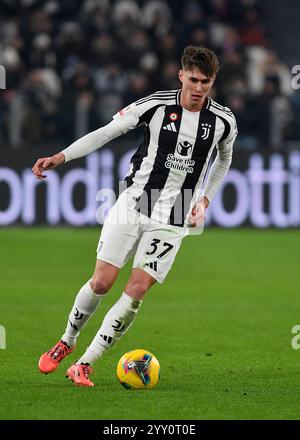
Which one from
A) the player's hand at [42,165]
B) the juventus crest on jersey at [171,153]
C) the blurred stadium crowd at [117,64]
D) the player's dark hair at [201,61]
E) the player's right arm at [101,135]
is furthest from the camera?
the blurred stadium crowd at [117,64]

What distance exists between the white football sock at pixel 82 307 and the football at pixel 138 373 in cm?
44

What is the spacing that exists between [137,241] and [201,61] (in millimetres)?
1291

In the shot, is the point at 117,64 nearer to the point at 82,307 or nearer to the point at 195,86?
the point at 195,86

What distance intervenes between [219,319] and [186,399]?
4048mm

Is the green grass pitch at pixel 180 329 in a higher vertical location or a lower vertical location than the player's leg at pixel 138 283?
lower

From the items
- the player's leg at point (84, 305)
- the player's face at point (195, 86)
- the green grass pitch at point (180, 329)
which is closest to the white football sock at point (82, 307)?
the player's leg at point (84, 305)

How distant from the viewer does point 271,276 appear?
13.8m

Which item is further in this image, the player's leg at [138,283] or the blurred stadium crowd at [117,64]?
the blurred stadium crowd at [117,64]

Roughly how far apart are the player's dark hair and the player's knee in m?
1.51

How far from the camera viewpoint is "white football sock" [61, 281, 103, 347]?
7176mm

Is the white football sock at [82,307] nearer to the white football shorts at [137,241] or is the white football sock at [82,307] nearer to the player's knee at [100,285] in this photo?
the player's knee at [100,285]

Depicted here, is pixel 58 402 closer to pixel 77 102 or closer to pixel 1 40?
pixel 77 102

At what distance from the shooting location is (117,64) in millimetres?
19672

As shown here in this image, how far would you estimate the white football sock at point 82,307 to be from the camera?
23.5ft
